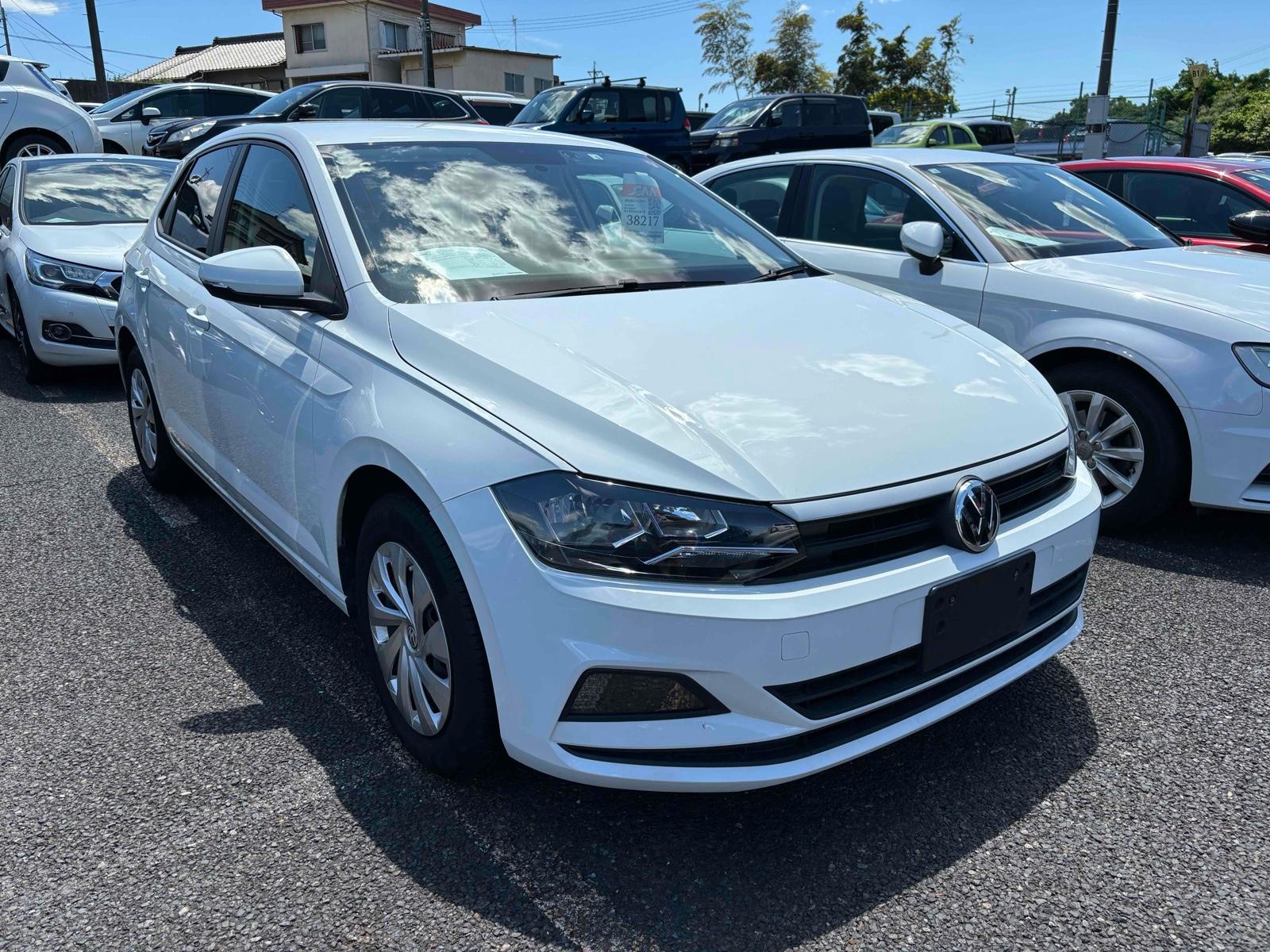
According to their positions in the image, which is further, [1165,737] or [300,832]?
[1165,737]

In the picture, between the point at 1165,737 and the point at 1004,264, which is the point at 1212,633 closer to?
the point at 1165,737

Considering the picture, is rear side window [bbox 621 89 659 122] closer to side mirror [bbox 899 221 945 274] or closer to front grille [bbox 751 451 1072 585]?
side mirror [bbox 899 221 945 274]

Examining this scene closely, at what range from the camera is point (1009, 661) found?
96.8 inches

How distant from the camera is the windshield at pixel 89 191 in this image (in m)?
7.65

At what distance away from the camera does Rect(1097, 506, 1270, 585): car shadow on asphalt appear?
12.8 feet

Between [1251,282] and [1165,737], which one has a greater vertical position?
[1251,282]

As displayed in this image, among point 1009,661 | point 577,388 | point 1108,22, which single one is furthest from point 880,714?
point 1108,22

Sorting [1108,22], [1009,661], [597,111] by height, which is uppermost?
[1108,22]

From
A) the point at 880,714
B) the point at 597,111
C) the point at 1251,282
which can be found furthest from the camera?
the point at 597,111

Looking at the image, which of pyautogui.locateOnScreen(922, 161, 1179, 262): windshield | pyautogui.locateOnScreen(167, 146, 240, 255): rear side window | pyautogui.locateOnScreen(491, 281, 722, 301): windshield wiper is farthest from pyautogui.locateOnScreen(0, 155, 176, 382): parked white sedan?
pyautogui.locateOnScreen(922, 161, 1179, 262): windshield

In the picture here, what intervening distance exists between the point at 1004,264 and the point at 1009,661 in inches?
104

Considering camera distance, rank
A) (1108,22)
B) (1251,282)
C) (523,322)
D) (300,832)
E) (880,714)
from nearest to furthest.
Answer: (880,714) < (300,832) < (523,322) < (1251,282) < (1108,22)

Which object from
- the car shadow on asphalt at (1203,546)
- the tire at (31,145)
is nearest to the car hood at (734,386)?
the car shadow on asphalt at (1203,546)

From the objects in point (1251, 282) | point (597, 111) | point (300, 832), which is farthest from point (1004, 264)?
point (597, 111)
